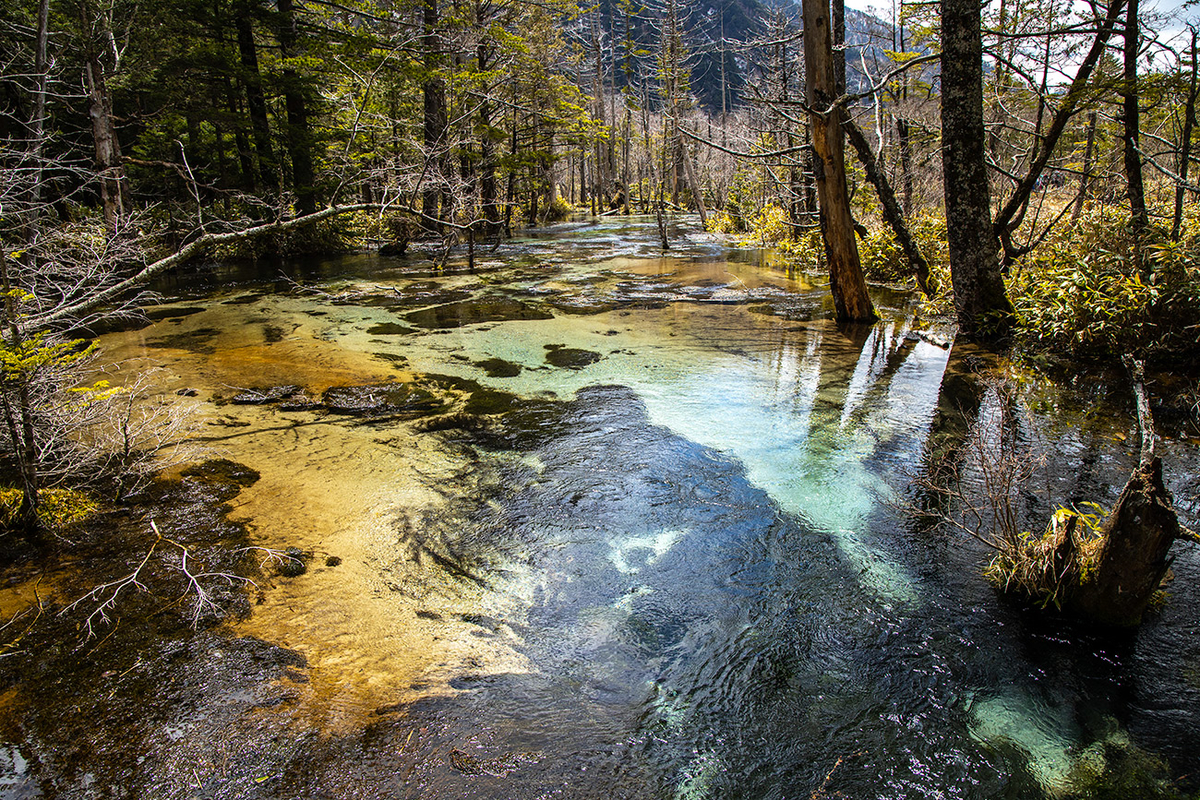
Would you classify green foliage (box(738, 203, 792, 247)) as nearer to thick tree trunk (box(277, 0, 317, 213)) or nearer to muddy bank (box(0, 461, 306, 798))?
thick tree trunk (box(277, 0, 317, 213))

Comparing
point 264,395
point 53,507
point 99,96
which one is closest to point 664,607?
point 53,507

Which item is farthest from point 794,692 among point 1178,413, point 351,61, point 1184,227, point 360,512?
point 351,61

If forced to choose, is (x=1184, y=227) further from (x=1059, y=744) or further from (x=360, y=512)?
(x=360, y=512)

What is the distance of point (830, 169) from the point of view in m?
7.83

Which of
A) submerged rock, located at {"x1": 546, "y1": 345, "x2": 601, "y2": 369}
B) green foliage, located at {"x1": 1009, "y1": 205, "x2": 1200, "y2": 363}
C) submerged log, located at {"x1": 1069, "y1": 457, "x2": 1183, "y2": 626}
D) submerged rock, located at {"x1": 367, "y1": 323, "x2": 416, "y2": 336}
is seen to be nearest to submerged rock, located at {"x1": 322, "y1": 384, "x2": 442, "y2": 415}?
submerged rock, located at {"x1": 546, "y1": 345, "x2": 601, "y2": 369}

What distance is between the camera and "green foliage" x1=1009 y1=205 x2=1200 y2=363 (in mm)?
5422

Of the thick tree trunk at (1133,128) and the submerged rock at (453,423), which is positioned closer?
the submerged rock at (453,423)

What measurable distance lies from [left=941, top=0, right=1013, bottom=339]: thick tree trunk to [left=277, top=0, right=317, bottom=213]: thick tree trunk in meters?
14.2

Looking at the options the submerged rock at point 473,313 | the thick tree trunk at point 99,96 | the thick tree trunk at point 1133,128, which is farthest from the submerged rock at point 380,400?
the thick tree trunk at point 1133,128

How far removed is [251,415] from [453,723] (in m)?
4.31

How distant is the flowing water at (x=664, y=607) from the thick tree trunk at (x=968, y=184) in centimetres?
88

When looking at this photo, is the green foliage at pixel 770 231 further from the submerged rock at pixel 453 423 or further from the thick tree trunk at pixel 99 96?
the thick tree trunk at pixel 99 96

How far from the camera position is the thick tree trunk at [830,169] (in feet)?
24.5

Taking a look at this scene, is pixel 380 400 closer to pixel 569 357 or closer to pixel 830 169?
pixel 569 357
